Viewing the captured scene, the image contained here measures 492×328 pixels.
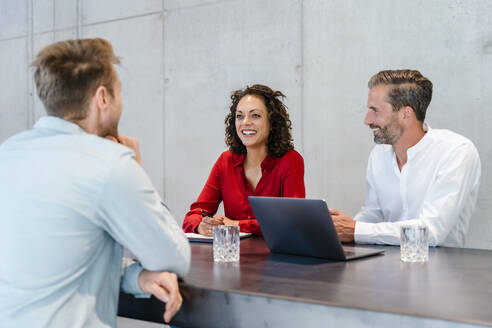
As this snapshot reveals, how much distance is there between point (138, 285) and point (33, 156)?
423mm

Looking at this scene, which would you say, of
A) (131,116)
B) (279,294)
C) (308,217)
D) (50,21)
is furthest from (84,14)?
(279,294)

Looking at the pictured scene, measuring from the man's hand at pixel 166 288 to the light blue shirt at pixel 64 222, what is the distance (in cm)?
8

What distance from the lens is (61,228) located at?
1.14 metres

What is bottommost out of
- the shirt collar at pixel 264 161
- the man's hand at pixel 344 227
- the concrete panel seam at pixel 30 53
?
the man's hand at pixel 344 227

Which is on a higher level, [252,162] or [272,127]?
[272,127]

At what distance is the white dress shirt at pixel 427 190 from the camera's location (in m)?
2.11

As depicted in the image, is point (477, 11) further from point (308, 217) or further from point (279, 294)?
point (279, 294)

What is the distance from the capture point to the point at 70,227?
45.1 inches

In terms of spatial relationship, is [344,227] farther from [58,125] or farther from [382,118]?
[58,125]

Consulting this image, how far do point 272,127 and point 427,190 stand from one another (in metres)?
1.03

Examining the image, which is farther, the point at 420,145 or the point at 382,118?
the point at 382,118

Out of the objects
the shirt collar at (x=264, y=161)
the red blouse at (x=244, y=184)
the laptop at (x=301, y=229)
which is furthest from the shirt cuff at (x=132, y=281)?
the shirt collar at (x=264, y=161)

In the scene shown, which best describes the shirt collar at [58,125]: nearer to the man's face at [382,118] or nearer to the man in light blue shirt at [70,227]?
the man in light blue shirt at [70,227]

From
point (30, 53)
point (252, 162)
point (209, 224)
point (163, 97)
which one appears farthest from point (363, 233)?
point (30, 53)
